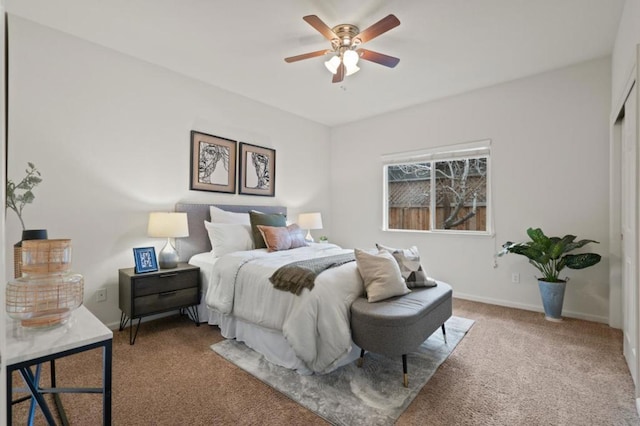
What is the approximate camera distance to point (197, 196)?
144 inches

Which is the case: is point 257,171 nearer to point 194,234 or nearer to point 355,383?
point 194,234

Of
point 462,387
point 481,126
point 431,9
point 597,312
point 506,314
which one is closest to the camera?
point 462,387

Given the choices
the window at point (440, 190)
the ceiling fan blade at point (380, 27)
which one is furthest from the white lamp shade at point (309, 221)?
the ceiling fan blade at point (380, 27)

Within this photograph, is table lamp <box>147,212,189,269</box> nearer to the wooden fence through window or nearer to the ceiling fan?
the ceiling fan

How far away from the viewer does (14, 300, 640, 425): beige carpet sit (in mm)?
1714

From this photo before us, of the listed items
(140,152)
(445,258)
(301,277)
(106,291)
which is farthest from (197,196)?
(445,258)

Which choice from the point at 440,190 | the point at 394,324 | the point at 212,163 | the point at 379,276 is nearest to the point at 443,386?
the point at 394,324

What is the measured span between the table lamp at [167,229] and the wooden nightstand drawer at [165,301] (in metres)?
0.29

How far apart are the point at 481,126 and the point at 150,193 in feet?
13.3

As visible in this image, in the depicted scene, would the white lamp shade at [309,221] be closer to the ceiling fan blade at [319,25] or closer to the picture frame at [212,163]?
the picture frame at [212,163]

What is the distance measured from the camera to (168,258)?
3.05m

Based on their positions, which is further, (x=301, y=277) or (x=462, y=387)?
(x=301, y=277)

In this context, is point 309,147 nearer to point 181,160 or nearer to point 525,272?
point 181,160

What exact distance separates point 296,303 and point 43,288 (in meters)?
1.39
